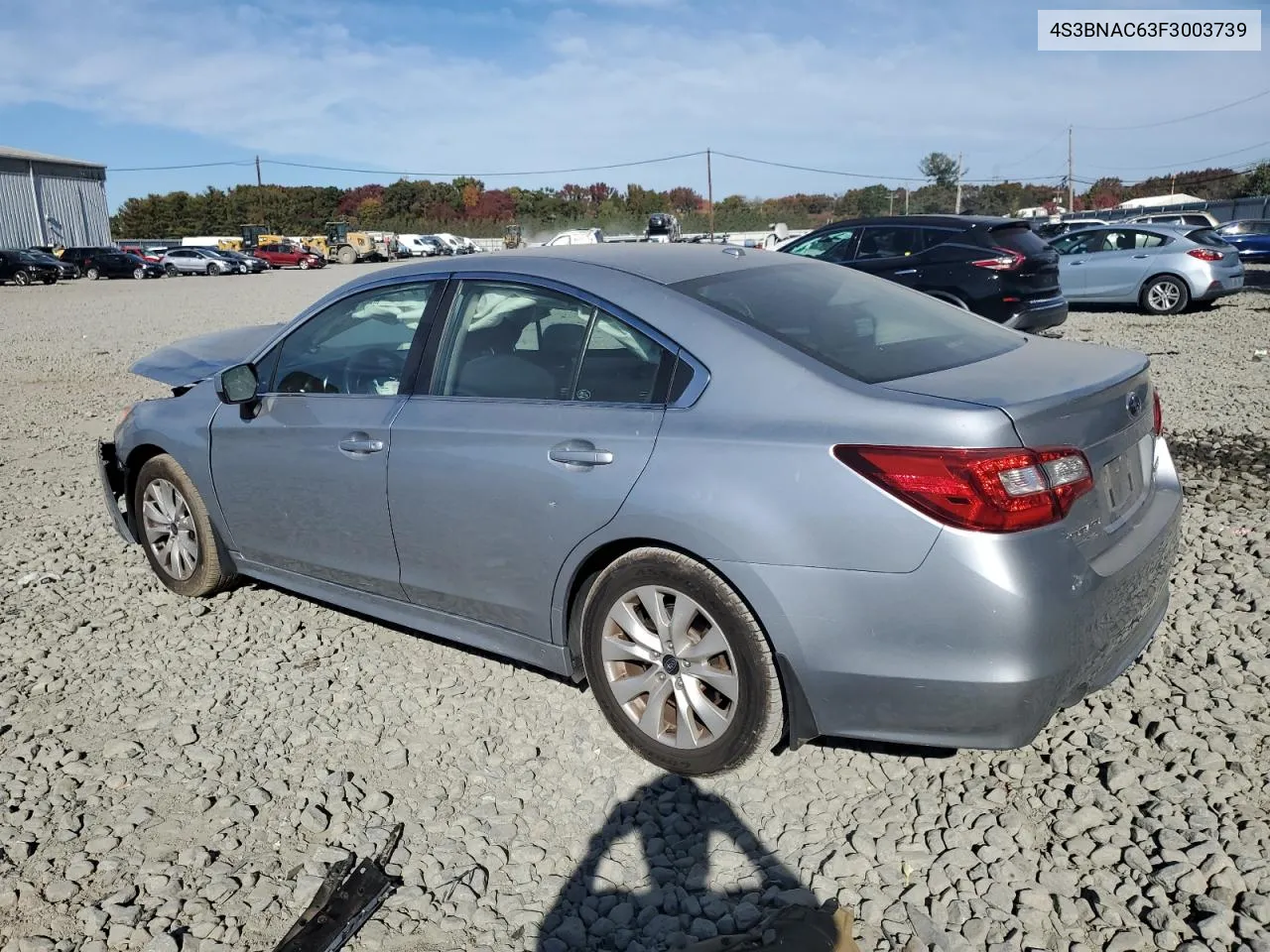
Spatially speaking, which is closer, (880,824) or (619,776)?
(880,824)

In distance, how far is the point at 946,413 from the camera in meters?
2.59

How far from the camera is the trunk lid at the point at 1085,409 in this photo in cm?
266

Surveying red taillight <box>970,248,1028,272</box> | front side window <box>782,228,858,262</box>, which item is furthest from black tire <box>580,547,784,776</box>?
front side window <box>782,228,858,262</box>

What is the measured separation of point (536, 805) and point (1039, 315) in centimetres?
942

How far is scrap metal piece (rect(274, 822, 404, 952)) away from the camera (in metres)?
2.52

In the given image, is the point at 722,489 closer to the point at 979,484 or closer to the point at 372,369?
the point at 979,484

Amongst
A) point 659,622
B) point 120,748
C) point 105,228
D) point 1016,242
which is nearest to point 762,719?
point 659,622

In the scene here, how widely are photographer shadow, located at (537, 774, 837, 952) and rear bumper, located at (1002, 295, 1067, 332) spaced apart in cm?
886

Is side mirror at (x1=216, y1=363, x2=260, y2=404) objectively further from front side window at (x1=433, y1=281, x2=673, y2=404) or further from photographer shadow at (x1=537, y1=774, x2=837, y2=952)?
photographer shadow at (x1=537, y1=774, x2=837, y2=952)

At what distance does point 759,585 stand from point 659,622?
408 mm

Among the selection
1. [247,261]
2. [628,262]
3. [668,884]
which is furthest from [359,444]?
[247,261]

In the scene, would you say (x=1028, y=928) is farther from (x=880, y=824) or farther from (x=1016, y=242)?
(x=1016, y=242)

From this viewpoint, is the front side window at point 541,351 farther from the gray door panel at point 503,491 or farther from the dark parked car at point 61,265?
the dark parked car at point 61,265

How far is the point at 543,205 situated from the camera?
90688 mm
